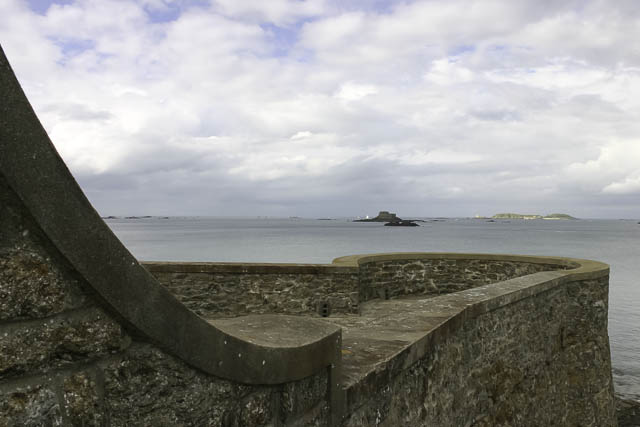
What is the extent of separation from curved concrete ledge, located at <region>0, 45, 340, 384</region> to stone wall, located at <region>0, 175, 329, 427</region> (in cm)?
4

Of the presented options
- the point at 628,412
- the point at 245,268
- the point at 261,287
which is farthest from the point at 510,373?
the point at 628,412

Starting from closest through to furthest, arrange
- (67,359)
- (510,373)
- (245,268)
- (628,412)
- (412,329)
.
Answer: (67,359), (412,329), (510,373), (245,268), (628,412)

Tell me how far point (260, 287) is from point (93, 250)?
743 centimetres

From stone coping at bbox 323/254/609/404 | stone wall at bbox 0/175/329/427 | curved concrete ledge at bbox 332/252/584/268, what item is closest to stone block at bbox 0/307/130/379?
stone wall at bbox 0/175/329/427

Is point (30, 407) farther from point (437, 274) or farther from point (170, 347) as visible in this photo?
point (437, 274)

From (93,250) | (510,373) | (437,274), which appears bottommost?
(510,373)

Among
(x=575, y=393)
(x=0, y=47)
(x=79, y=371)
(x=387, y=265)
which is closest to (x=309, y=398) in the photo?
(x=79, y=371)

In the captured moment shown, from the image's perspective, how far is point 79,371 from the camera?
5.28 feet

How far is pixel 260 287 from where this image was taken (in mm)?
8922

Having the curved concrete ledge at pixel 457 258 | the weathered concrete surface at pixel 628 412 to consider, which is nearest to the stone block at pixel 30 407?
the curved concrete ledge at pixel 457 258

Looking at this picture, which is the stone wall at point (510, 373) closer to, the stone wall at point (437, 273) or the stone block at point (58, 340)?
the stone block at point (58, 340)

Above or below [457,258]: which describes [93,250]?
above

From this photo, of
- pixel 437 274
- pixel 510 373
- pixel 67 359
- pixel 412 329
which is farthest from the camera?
pixel 437 274

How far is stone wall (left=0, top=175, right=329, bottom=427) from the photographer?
143 cm
